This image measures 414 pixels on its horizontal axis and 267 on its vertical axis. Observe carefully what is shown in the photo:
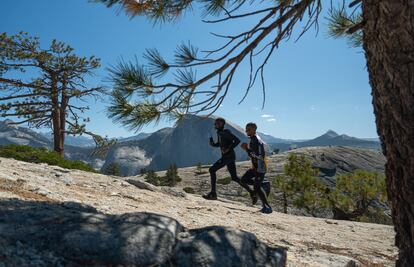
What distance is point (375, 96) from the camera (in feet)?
9.80

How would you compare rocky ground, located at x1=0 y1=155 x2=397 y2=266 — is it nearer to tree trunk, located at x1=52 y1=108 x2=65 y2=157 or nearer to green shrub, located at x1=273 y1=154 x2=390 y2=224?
tree trunk, located at x1=52 y1=108 x2=65 y2=157

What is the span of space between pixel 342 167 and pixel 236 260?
264ft

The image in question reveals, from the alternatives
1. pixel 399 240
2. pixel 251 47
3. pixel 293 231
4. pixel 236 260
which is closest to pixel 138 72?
pixel 251 47

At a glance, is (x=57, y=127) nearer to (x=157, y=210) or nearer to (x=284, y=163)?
(x=157, y=210)

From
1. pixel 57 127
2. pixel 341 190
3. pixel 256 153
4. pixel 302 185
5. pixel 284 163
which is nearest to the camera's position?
pixel 256 153

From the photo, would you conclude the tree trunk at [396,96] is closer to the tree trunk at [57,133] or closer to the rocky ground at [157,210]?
the rocky ground at [157,210]

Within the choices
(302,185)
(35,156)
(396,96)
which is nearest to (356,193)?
(302,185)

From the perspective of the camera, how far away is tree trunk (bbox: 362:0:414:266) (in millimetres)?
2639

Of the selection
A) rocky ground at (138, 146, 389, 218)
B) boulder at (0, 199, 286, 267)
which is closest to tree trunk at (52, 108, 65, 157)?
boulder at (0, 199, 286, 267)

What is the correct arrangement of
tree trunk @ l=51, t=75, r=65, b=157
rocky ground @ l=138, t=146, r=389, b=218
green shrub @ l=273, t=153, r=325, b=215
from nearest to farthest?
tree trunk @ l=51, t=75, r=65, b=157
green shrub @ l=273, t=153, r=325, b=215
rocky ground @ l=138, t=146, r=389, b=218

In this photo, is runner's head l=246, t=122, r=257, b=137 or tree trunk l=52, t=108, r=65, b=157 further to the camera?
tree trunk l=52, t=108, r=65, b=157

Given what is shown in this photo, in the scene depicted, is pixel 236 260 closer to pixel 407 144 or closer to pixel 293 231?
pixel 407 144

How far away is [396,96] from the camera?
271cm

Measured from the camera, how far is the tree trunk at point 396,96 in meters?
2.64
